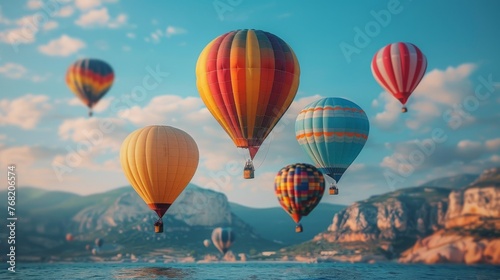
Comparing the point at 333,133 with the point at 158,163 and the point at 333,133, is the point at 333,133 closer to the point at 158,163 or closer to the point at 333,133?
the point at 333,133

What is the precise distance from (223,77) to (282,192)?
14.6 m

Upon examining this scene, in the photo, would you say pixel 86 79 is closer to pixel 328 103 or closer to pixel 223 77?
pixel 223 77

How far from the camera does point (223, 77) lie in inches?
2020

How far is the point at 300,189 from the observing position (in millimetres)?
56875

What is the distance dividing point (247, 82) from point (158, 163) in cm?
1249

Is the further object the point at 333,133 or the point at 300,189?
the point at 333,133

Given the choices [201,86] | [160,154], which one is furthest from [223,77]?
[160,154]

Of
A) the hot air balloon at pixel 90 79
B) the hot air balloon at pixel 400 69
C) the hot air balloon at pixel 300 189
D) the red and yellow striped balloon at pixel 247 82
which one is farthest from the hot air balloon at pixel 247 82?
the hot air balloon at pixel 90 79

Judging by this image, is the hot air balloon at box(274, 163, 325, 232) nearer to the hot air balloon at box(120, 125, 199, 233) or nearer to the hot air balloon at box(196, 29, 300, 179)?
the hot air balloon at box(196, 29, 300, 179)

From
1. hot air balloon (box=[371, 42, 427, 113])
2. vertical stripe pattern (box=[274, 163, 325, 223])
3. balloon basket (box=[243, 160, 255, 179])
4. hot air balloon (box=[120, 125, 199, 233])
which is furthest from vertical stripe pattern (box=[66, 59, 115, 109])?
hot air balloon (box=[371, 42, 427, 113])

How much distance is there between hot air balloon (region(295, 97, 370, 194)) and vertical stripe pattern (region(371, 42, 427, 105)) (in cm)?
536

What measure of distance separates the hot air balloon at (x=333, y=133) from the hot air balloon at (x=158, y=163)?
1473 cm

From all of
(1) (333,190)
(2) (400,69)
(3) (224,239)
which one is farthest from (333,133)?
(3) (224,239)

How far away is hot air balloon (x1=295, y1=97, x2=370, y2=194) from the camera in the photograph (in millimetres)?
62312
